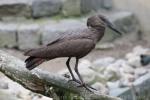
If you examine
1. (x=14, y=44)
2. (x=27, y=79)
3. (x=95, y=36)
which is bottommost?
(x=14, y=44)

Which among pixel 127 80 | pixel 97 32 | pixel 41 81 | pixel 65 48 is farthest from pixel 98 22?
pixel 127 80

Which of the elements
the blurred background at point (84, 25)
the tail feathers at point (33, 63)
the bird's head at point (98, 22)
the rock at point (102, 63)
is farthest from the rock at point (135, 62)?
the tail feathers at point (33, 63)

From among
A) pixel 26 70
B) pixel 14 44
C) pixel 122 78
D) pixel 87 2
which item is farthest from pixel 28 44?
pixel 26 70

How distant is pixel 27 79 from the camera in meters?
5.30

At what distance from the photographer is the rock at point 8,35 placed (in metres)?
9.72

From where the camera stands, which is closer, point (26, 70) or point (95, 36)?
point (95, 36)

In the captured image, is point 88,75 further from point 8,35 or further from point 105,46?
point 8,35

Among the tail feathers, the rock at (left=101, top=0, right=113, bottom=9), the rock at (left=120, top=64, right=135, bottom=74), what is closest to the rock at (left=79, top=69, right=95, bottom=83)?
the rock at (left=120, top=64, right=135, bottom=74)

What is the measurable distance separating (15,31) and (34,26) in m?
0.31

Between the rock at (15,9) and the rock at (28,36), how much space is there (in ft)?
0.97

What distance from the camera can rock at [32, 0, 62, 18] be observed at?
32.7 feet

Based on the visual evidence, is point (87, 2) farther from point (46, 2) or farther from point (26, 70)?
point (26, 70)

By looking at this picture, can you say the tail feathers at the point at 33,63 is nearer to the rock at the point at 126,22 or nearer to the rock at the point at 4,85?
the rock at the point at 4,85

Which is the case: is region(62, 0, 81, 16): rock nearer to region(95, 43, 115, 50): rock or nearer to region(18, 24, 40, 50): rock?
region(18, 24, 40, 50): rock
